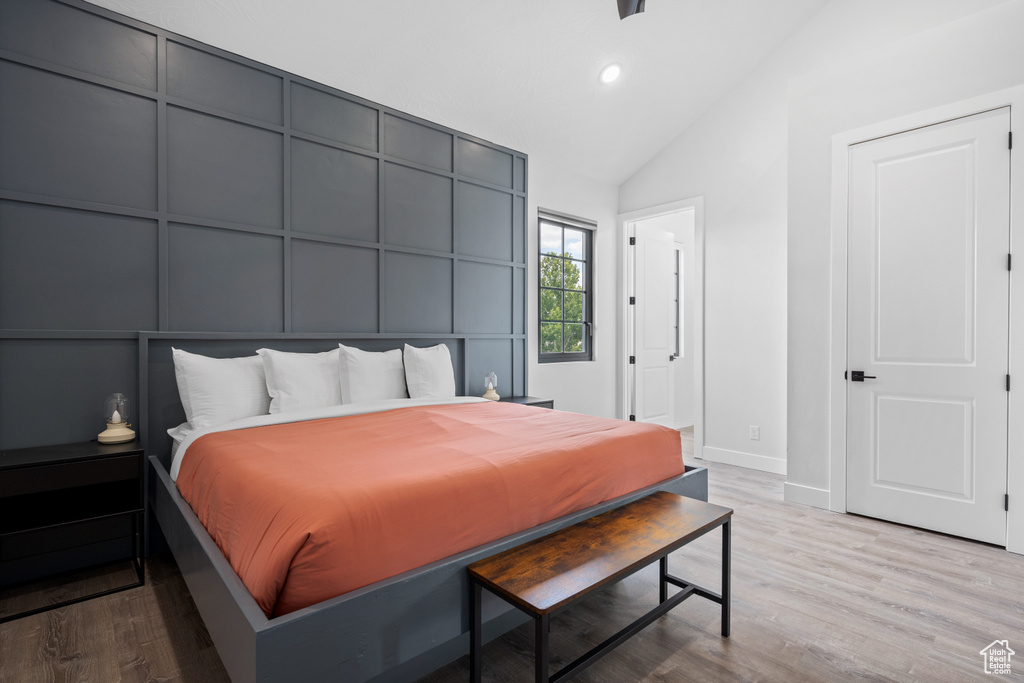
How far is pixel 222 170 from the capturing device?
9.41ft

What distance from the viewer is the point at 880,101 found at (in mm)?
3076

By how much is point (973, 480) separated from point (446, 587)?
300cm

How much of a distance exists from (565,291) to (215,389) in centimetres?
321

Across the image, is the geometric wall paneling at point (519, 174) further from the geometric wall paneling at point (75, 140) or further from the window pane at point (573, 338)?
the geometric wall paneling at point (75, 140)

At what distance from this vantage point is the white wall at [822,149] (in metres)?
2.88

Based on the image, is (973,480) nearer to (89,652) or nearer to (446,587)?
(446,587)

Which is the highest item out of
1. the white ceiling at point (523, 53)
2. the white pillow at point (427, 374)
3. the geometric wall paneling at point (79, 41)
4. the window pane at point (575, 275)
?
the white ceiling at point (523, 53)

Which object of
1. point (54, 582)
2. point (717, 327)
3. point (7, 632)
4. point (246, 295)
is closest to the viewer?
point (7, 632)

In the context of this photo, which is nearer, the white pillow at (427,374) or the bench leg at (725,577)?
the bench leg at (725,577)

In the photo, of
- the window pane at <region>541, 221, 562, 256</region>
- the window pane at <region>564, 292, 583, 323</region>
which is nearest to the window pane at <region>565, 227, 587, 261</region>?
the window pane at <region>541, 221, 562, 256</region>

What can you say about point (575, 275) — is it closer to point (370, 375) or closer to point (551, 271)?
point (551, 271)

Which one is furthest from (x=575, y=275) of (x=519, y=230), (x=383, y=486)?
(x=383, y=486)

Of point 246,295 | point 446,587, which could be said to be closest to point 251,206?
point 246,295

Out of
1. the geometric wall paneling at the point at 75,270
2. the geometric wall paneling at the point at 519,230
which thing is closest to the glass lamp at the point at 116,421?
the geometric wall paneling at the point at 75,270
